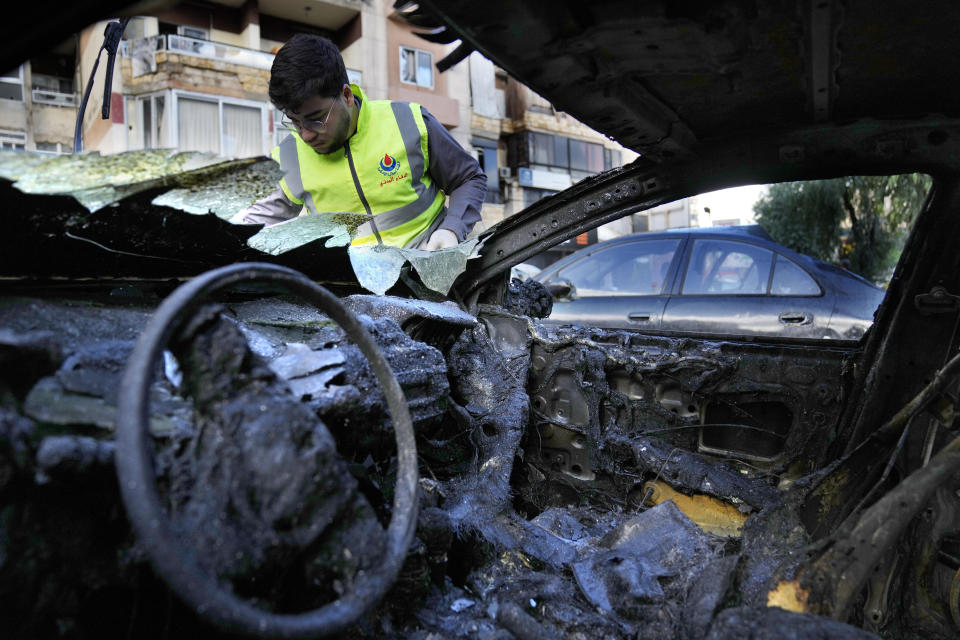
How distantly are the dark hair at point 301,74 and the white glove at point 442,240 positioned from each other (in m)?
0.81

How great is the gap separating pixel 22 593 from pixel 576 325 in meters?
2.62

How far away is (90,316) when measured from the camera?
1.39m

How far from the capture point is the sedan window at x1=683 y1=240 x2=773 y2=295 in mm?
5711

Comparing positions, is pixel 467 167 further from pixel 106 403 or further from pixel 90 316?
pixel 106 403

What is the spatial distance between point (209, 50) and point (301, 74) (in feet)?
52.8

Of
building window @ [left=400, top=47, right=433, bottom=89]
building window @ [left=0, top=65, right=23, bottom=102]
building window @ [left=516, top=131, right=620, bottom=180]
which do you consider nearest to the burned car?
building window @ [left=400, top=47, right=433, bottom=89]

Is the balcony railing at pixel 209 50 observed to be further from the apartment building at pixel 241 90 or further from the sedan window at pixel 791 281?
the sedan window at pixel 791 281

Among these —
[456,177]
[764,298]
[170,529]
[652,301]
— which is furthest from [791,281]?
[170,529]

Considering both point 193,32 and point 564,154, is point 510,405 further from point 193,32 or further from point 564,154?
point 564,154

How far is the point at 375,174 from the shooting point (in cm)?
302

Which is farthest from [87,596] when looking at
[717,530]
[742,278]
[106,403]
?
[742,278]

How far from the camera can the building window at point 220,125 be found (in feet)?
51.7

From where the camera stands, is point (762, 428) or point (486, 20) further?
point (762, 428)

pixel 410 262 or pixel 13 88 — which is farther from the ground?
pixel 13 88
